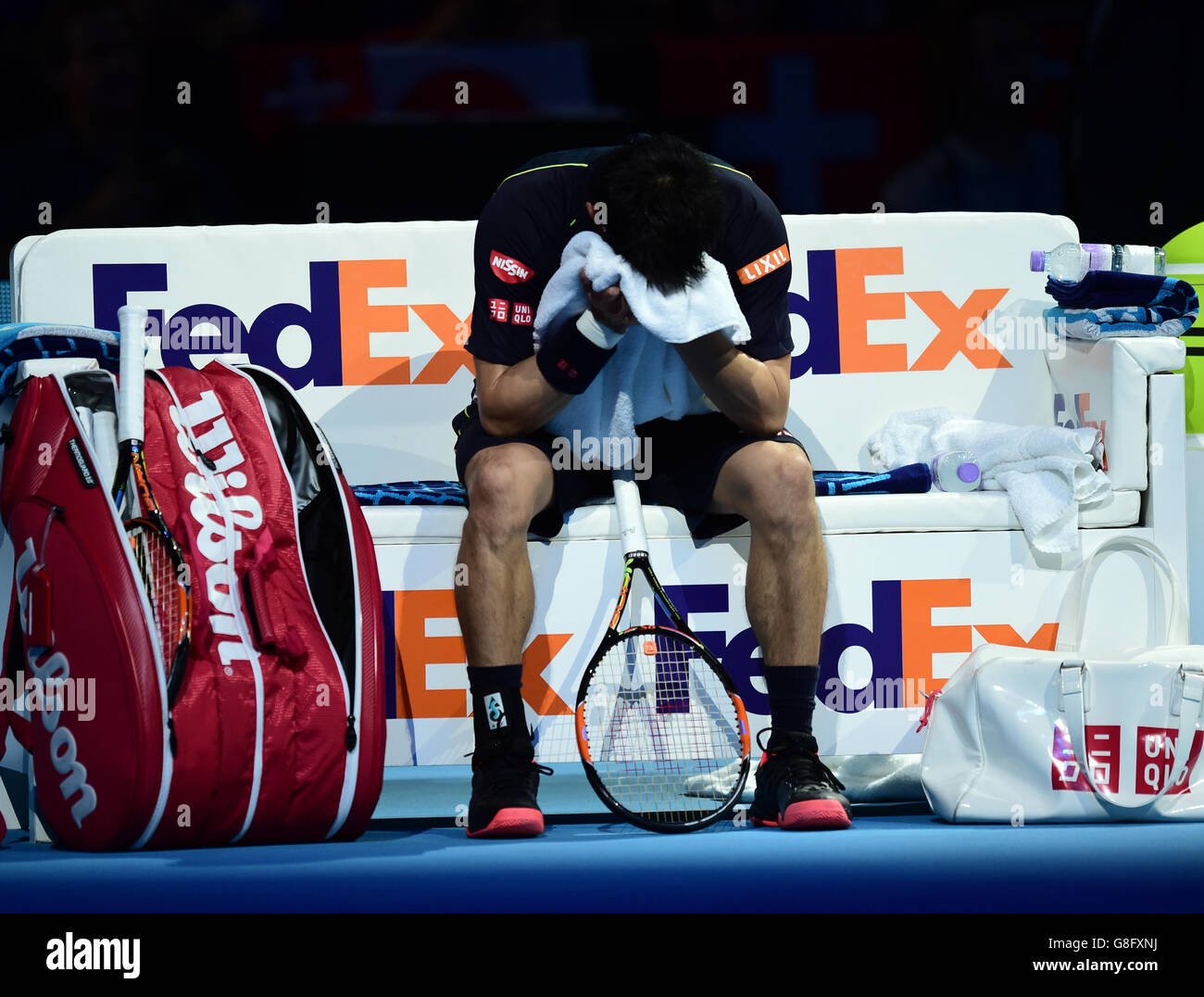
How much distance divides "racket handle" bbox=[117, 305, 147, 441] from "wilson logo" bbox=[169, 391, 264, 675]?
0.21 feet

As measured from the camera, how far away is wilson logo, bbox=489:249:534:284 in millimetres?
2273

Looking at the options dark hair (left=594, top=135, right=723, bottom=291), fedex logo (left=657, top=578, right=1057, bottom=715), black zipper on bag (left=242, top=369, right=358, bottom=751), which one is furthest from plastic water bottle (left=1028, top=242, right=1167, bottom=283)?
black zipper on bag (left=242, top=369, right=358, bottom=751)

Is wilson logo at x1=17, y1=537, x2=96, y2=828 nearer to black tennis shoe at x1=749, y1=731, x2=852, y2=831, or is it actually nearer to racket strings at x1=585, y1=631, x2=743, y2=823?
racket strings at x1=585, y1=631, x2=743, y2=823

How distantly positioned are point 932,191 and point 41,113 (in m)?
2.49

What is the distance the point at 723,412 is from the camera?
2.28m

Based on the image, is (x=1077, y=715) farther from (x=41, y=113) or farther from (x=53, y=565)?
(x=41, y=113)

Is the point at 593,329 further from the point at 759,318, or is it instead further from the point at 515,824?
the point at 515,824

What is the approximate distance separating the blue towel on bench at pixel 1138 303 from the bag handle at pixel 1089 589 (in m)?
0.47

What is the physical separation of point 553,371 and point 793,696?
638 mm

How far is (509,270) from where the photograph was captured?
7.46 feet
